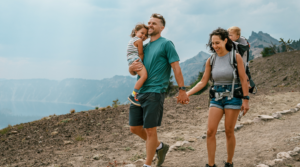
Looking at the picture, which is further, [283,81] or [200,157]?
[283,81]

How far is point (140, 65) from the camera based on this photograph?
3373 mm

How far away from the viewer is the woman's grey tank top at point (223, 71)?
128 inches

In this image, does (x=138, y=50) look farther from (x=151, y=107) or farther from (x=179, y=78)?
(x=151, y=107)

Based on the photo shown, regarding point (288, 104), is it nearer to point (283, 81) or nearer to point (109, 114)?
point (109, 114)

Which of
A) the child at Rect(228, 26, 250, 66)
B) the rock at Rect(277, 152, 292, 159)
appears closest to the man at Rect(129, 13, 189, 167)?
the child at Rect(228, 26, 250, 66)

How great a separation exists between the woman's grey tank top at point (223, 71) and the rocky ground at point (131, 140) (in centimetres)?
175

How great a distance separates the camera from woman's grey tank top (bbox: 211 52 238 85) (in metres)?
3.24

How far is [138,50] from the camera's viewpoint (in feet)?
11.5

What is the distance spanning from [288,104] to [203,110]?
13.2 ft

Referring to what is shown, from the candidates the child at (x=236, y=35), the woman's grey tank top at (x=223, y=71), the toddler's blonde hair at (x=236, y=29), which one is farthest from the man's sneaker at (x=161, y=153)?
the toddler's blonde hair at (x=236, y=29)

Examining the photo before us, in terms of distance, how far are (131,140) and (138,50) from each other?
376 centimetres

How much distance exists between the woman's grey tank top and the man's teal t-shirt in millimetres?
604

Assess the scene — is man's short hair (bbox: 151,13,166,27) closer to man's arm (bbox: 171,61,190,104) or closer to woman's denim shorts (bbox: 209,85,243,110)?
man's arm (bbox: 171,61,190,104)

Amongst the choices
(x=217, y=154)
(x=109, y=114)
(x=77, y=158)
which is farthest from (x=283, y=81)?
(x=77, y=158)
